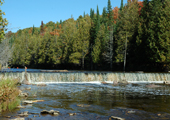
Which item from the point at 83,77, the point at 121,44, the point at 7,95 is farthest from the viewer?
the point at 121,44

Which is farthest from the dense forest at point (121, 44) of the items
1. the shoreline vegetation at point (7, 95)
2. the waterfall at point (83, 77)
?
the shoreline vegetation at point (7, 95)

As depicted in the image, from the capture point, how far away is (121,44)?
53562 millimetres

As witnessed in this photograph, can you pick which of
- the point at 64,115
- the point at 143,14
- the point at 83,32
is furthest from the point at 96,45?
the point at 64,115

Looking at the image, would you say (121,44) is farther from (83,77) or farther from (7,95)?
(7,95)

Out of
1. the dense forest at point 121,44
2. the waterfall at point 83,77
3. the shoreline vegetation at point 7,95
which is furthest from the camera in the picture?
the dense forest at point 121,44

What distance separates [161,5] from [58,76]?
3154cm

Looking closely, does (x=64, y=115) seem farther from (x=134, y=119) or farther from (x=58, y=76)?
(x=58, y=76)

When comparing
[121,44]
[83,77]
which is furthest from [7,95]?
[121,44]

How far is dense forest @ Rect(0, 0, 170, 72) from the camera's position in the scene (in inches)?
1715

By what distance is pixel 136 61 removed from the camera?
5047 cm

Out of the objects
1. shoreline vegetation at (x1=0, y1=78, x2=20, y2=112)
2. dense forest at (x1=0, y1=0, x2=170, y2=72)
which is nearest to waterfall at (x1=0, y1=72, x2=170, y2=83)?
dense forest at (x1=0, y1=0, x2=170, y2=72)

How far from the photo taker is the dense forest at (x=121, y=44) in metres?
43.6

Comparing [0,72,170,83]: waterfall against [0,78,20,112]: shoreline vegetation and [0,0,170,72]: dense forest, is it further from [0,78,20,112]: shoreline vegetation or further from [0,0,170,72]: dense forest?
[0,78,20,112]: shoreline vegetation

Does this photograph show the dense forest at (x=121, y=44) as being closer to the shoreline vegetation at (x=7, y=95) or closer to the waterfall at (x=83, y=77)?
the waterfall at (x=83, y=77)
